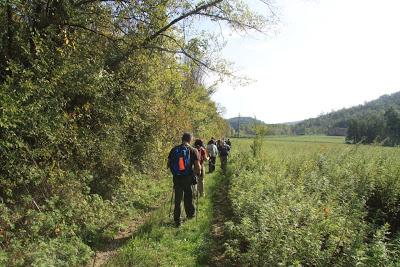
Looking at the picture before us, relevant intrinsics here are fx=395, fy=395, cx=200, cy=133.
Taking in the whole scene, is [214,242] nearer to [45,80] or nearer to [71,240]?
[71,240]

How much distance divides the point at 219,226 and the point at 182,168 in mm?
2232

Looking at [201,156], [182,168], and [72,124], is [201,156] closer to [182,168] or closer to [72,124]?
[182,168]

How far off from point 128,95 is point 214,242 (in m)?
5.19

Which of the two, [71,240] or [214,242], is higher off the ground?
[71,240]

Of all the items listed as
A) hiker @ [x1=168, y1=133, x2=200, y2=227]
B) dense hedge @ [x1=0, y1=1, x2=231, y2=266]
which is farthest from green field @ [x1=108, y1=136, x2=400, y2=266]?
dense hedge @ [x1=0, y1=1, x2=231, y2=266]

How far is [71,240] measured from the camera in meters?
7.36

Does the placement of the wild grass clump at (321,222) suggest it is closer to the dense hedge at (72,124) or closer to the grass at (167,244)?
the grass at (167,244)

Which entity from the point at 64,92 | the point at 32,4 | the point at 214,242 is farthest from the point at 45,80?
the point at 214,242

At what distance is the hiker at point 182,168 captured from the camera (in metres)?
10.0

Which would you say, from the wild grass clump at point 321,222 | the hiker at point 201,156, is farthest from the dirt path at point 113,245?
the hiker at point 201,156

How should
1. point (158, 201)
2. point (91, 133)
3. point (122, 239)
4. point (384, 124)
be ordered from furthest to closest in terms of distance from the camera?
point (384, 124), point (158, 201), point (91, 133), point (122, 239)

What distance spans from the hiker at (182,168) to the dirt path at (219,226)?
1.15 metres

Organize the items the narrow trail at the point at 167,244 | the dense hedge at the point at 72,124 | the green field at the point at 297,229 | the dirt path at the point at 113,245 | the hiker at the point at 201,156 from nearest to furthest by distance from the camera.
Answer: the green field at the point at 297,229 → the dense hedge at the point at 72,124 → the narrow trail at the point at 167,244 → the dirt path at the point at 113,245 → the hiker at the point at 201,156

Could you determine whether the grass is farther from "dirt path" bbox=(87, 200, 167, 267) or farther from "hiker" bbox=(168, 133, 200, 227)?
"hiker" bbox=(168, 133, 200, 227)
